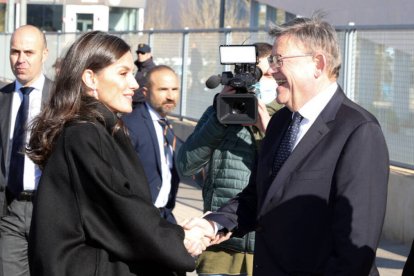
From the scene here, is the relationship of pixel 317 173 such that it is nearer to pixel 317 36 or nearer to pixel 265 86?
pixel 317 36

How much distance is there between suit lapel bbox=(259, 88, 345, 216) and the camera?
3996mm

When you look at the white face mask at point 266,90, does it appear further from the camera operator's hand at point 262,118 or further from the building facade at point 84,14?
the building facade at point 84,14

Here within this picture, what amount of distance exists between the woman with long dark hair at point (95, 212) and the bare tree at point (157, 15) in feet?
173

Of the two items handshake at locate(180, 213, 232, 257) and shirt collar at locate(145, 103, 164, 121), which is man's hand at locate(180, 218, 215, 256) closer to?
handshake at locate(180, 213, 232, 257)

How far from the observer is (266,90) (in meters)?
5.83

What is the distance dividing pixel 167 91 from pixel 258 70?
143 cm

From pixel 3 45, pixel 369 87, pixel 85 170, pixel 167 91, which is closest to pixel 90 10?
pixel 3 45

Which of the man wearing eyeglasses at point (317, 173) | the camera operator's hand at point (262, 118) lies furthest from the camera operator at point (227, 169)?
the man wearing eyeglasses at point (317, 173)

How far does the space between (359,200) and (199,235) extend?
0.92 metres

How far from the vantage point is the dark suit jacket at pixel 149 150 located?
6055mm

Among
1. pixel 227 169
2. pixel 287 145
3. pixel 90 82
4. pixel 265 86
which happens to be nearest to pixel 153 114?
pixel 265 86

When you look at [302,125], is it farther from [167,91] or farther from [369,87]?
[369,87]

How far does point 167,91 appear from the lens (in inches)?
262

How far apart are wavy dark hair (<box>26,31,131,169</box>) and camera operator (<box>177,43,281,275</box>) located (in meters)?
1.37
